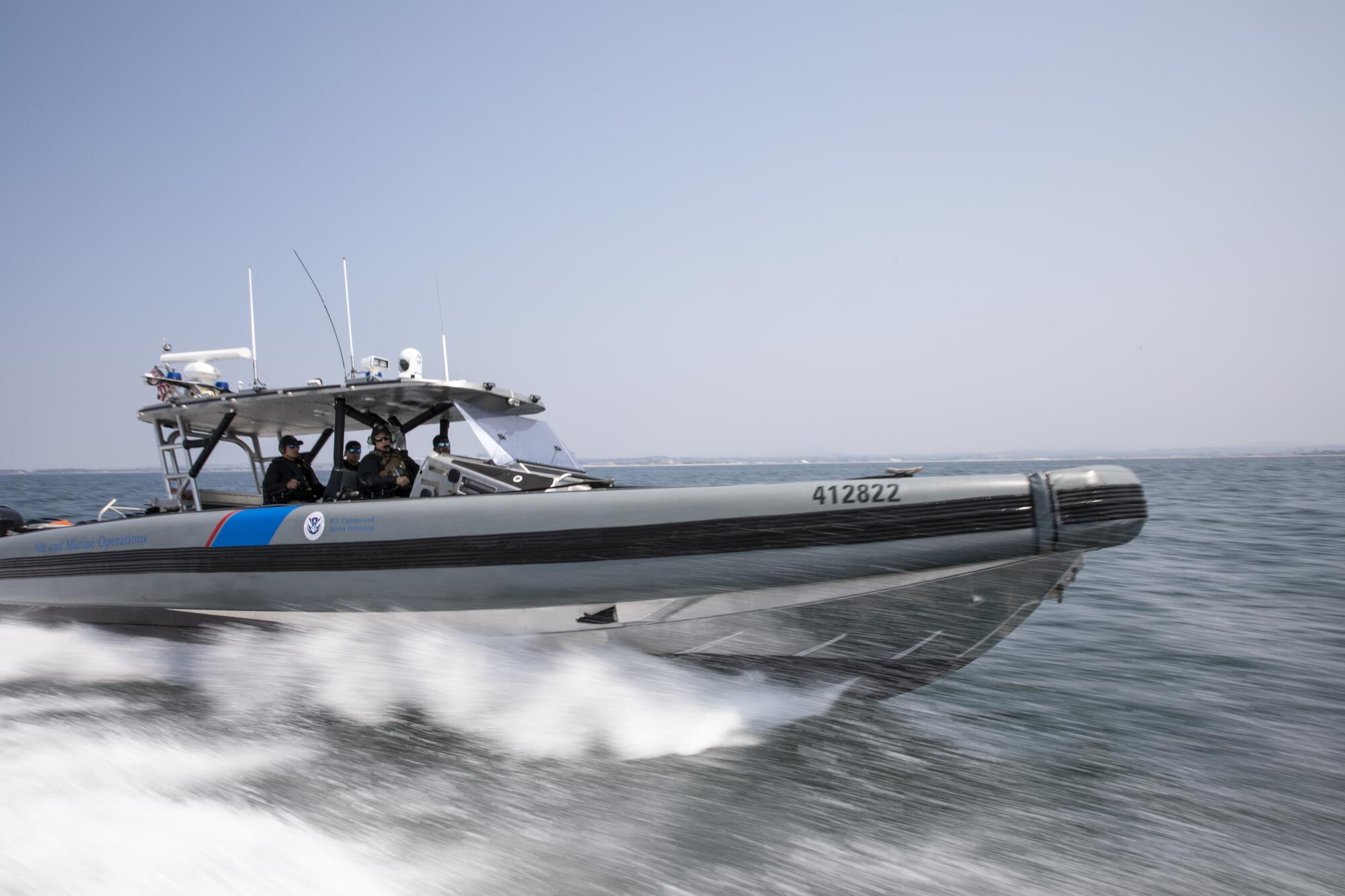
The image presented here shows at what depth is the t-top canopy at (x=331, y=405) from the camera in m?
5.00

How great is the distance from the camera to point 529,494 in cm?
378

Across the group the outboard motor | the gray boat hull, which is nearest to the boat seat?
the gray boat hull

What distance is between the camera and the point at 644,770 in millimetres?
3170

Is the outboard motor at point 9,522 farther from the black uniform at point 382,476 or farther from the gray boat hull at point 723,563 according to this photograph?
the black uniform at point 382,476

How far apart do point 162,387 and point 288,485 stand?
1479 mm

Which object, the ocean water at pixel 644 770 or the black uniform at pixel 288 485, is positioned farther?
the black uniform at pixel 288 485

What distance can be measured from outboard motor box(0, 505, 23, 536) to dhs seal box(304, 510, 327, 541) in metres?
3.87

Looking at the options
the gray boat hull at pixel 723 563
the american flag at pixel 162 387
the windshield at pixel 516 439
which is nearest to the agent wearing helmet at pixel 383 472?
the windshield at pixel 516 439

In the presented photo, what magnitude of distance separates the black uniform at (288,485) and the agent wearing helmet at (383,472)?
28.9 inches

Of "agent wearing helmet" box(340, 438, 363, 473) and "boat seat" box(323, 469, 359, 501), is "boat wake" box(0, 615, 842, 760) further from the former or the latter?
"agent wearing helmet" box(340, 438, 363, 473)

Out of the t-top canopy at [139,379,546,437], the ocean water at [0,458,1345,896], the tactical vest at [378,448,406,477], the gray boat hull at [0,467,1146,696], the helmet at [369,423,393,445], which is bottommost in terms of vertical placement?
the ocean water at [0,458,1345,896]

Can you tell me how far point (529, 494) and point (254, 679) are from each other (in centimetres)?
201

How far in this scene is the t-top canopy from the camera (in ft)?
16.4

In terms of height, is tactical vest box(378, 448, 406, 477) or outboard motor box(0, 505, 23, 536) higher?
tactical vest box(378, 448, 406, 477)
